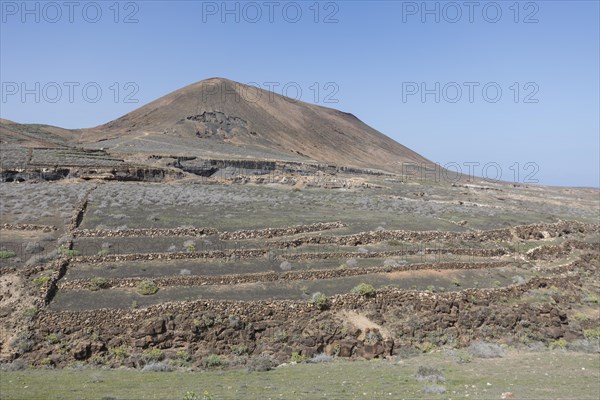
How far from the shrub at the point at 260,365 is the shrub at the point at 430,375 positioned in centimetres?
494

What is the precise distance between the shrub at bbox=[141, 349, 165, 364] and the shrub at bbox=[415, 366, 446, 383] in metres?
8.94

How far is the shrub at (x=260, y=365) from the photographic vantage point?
17531 mm

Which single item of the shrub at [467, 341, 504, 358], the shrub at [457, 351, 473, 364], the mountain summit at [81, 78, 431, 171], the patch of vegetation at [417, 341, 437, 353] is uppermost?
the mountain summit at [81, 78, 431, 171]

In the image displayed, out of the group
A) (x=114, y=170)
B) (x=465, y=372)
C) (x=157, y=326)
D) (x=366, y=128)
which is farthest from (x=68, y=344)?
(x=366, y=128)

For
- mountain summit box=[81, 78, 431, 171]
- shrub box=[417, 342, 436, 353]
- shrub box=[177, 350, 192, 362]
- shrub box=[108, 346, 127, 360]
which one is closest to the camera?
shrub box=[108, 346, 127, 360]

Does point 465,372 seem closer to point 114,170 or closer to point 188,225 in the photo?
point 188,225

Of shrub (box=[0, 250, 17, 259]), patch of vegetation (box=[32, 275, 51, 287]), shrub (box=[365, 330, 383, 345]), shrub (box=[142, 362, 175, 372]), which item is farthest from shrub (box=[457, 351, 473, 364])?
shrub (box=[0, 250, 17, 259])

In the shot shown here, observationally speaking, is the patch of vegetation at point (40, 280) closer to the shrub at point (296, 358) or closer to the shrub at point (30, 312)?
the shrub at point (30, 312)

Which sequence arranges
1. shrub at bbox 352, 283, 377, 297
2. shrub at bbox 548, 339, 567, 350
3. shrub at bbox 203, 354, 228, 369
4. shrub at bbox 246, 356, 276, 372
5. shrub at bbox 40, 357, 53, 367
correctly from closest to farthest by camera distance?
shrub at bbox 246, 356, 276, 372 → shrub at bbox 40, 357, 53, 367 → shrub at bbox 203, 354, 228, 369 → shrub at bbox 548, 339, 567, 350 → shrub at bbox 352, 283, 377, 297

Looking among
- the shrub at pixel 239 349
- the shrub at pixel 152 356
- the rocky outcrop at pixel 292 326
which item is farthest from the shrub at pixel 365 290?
the shrub at pixel 152 356

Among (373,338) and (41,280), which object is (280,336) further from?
(41,280)

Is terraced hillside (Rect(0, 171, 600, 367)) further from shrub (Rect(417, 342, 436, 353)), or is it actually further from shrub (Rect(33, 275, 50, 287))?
shrub (Rect(417, 342, 436, 353))

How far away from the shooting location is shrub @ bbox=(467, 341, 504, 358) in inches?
768

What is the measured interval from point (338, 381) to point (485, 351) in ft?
23.2
